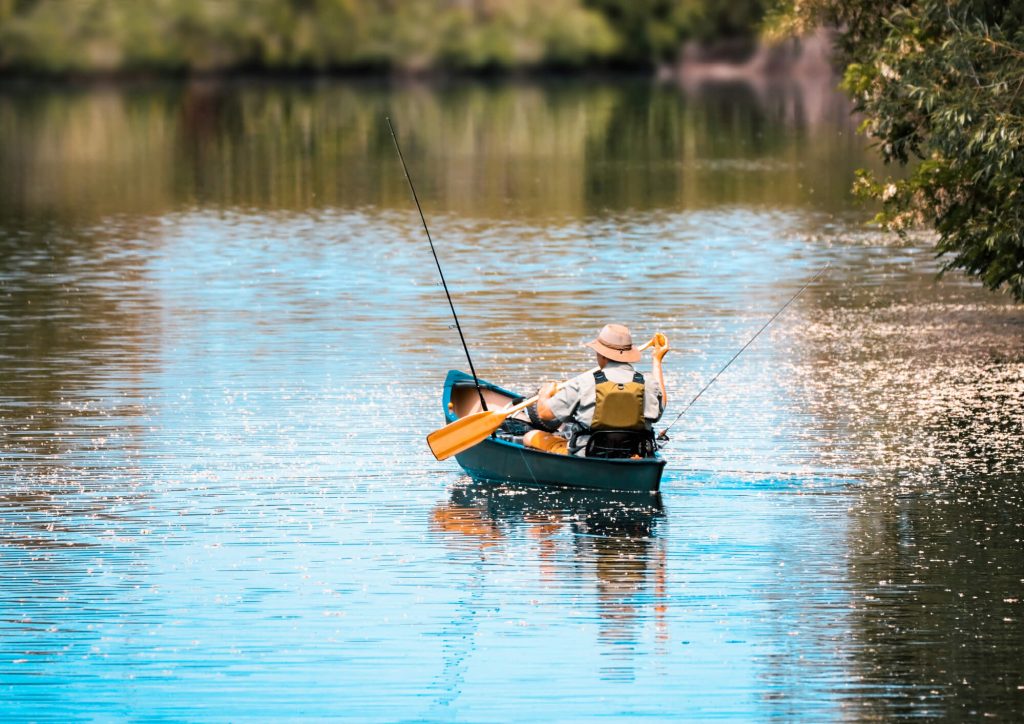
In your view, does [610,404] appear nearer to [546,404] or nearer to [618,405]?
[618,405]

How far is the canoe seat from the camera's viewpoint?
719 inches

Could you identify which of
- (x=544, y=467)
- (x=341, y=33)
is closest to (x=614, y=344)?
(x=544, y=467)

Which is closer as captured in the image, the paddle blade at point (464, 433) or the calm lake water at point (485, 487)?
the calm lake water at point (485, 487)

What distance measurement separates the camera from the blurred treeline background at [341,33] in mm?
119188

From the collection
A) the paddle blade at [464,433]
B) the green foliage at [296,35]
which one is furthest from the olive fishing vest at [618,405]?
the green foliage at [296,35]

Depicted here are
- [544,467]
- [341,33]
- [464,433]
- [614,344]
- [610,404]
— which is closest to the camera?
[610,404]

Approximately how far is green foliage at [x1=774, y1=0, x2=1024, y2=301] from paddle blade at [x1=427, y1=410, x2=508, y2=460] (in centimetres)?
631

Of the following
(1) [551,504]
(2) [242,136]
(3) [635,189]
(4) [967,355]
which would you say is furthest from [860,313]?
(2) [242,136]

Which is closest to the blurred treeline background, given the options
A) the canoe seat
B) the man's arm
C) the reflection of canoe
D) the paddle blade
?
the reflection of canoe

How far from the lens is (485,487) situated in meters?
19.3

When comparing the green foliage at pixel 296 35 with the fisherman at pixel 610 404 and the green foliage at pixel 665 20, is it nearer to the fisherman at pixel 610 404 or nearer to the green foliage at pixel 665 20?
the green foliage at pixel 665 20

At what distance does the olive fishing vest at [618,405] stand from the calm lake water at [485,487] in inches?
27.6

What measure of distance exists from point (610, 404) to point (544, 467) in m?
1.05

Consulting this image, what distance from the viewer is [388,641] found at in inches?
568
